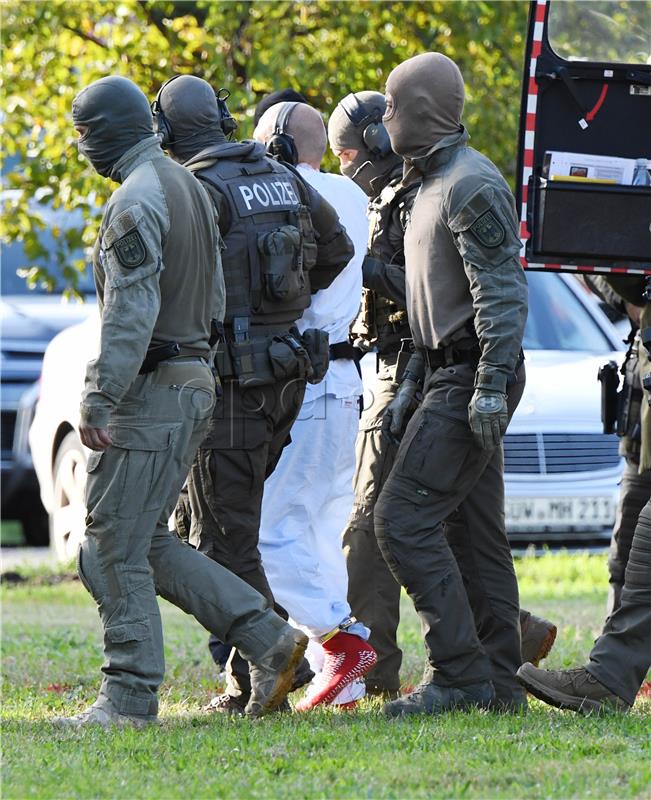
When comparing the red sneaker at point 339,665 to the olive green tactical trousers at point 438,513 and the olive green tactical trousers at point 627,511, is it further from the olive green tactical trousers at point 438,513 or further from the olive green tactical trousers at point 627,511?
the olive green tactical trousers at point 627,511

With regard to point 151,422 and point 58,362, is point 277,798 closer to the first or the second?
point 151,422

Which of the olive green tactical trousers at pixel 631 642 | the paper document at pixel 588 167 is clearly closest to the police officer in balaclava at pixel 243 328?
the paper document at pixel 588 167

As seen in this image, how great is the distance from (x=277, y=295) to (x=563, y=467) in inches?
216

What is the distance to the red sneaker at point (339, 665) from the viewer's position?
6312 mm

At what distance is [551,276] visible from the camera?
1205 centimetres

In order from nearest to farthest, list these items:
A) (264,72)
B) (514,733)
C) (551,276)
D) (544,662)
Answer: (514,733), (544,662), (264,72), (551,276)

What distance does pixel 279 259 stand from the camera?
6.04 metres

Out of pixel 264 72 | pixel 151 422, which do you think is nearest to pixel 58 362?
pixel 264 72

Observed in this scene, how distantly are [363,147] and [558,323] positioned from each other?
5.34 meters

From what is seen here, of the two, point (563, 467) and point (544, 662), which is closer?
point (544, 662)

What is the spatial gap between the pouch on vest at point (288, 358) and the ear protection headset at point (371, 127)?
101 cm

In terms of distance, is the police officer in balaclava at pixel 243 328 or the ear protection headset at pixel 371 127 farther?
the ear protection headset at pixel 371 127

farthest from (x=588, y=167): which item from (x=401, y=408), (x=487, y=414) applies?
(x=487, y=414)

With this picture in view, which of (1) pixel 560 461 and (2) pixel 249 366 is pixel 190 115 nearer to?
(2) pixel 249 366
